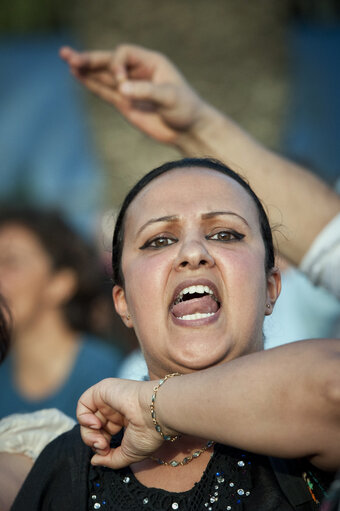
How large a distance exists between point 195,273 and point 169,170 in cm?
42

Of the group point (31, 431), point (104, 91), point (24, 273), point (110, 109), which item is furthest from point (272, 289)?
point (110, 109)

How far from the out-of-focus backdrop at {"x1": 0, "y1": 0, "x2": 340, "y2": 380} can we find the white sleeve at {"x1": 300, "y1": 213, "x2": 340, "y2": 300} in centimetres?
299

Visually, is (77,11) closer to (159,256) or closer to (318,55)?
(318,55)

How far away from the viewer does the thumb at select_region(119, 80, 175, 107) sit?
2453 mm

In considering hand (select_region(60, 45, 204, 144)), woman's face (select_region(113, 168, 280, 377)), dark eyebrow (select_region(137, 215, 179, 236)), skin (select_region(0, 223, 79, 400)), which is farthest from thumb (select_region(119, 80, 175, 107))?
skin (select_region(0, 223, 79, 400))

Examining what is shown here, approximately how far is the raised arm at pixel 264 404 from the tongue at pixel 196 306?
0.24m

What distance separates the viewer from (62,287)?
4148mm

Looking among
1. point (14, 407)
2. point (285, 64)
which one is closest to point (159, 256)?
point (14, 407)

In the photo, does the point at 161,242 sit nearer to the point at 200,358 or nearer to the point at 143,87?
the point at 200,358

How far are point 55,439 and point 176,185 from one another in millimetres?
794

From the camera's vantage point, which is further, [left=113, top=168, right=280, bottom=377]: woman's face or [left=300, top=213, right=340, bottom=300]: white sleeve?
[left=300, top=213, right=340, bottom=300]: white sleeve

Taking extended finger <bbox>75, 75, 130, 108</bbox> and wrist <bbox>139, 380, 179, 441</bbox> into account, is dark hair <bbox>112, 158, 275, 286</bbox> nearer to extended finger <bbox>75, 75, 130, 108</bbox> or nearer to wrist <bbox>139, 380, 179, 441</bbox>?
wrist <bbox>139, 380, 179, 441</bbox>

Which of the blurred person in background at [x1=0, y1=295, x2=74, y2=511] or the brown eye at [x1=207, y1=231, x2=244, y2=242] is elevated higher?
the brown eye at [x1=207, y1=231, x2=244, y2=242]

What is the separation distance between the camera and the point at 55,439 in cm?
190
